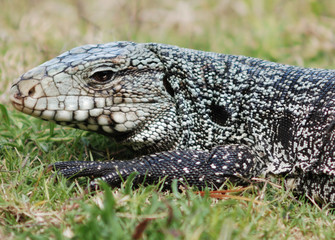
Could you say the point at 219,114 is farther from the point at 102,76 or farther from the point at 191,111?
the point at 102,76

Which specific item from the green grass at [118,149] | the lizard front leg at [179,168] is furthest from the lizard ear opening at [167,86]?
the green grass at [118,149]

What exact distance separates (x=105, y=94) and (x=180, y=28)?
6566 millimetres

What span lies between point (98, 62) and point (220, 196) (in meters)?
1.73

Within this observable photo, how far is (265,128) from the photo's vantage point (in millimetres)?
4547

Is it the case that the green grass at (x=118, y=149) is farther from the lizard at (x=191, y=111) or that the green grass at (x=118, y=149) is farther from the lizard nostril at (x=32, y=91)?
the lizard nostril at (x=32, y=91)

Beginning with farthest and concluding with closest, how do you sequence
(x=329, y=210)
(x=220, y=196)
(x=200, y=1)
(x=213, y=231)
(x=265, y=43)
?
(x=200, y=1) < (x=265, y=43) < (x=329, y=210) < (x=220, y=196) < (x=213, y=231)

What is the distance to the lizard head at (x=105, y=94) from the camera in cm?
444

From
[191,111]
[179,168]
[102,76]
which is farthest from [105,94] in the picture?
[179,168]

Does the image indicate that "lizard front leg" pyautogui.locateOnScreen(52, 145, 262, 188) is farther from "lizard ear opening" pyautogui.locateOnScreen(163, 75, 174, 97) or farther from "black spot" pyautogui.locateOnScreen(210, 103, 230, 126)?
"lizard ear opening" pyautogui.locateOnScreen(163, 75, 174, 97)

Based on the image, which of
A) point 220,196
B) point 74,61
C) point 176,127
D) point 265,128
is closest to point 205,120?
point 176,127

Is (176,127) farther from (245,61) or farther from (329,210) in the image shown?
(329,210)

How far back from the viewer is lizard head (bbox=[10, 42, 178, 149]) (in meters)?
4.44

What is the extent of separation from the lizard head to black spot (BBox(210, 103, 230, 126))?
1.27ft

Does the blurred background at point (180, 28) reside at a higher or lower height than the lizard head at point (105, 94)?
higher
